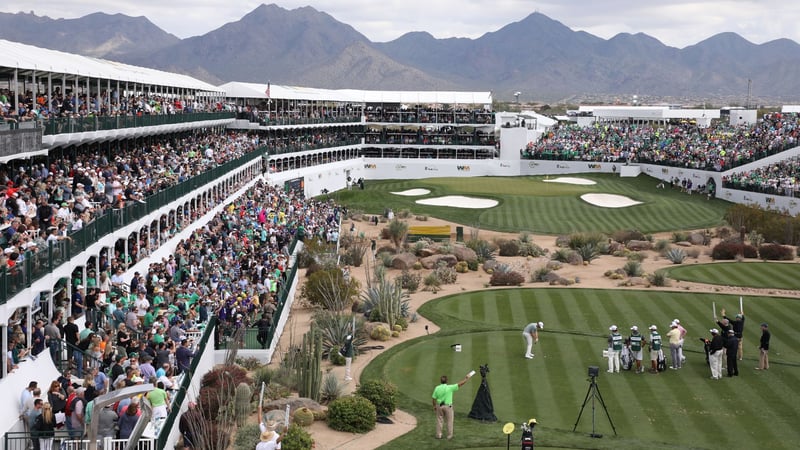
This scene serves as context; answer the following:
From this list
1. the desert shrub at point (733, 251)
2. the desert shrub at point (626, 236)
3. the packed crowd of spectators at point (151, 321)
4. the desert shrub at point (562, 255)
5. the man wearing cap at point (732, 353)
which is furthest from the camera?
the desert shrub at point (626, 236)

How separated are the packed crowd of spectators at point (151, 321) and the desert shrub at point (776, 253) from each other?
2487cm

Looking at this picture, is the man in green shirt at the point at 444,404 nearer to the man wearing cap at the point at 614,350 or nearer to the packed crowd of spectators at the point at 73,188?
the man wearing cap at the point at 614,350

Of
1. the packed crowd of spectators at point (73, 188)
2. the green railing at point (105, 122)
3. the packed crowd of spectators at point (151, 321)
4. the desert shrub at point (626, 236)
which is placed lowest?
the desert shrub at point (626, 236)

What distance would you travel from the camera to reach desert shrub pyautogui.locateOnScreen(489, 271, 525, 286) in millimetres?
41375

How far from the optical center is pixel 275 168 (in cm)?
7219

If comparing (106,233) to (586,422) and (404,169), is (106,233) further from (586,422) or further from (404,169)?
(404,169)

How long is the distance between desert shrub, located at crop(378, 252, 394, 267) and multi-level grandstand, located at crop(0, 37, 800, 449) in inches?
178

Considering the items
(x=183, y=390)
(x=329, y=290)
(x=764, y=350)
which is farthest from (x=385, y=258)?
(x=183, y=390)

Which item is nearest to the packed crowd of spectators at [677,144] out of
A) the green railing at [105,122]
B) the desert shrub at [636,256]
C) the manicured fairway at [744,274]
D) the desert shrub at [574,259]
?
the desert shrub at [636,256]

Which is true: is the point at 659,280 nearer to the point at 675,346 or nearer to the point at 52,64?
the point at 675,346

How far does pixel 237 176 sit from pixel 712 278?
86.5 ft

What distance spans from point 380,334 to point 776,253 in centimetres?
2635

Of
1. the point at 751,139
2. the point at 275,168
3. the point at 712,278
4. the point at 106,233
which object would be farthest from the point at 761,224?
the point at 106,233

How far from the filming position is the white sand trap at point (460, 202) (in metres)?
68.7
